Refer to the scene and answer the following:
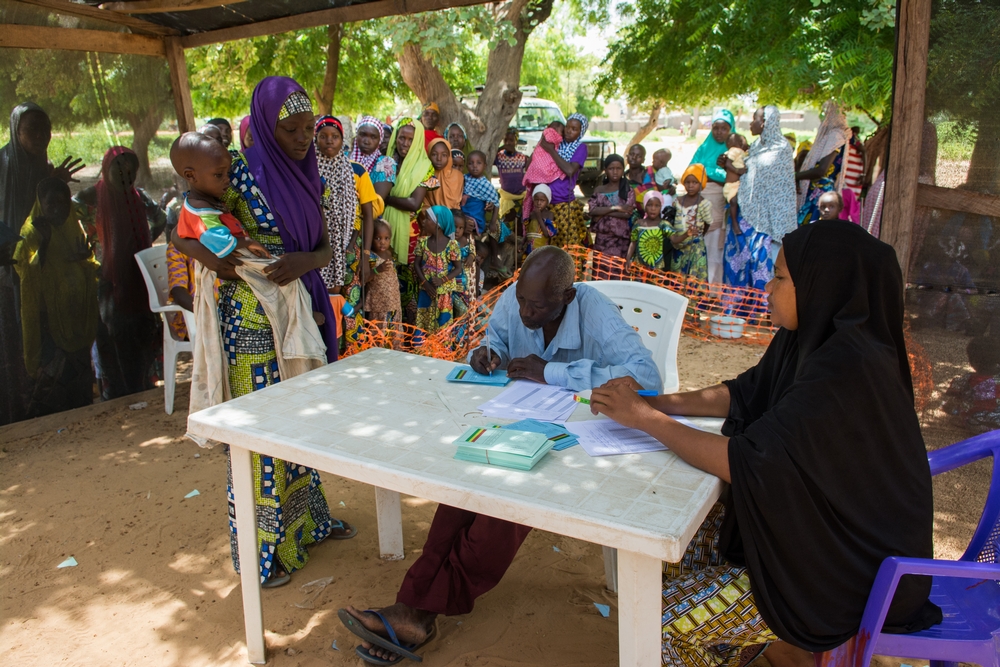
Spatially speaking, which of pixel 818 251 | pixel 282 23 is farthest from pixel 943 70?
pixel 282 23

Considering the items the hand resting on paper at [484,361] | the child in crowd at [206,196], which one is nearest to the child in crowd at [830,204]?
the hand resting on paper at [484,361]

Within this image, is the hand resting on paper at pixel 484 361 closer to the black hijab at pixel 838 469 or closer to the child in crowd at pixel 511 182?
the black hijab at pixel 838 469

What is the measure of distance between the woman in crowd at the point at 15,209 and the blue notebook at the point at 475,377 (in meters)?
3.49

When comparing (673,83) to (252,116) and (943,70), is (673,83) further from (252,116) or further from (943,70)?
(252,116)

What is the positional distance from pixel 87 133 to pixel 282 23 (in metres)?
1.58

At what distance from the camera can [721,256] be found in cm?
748

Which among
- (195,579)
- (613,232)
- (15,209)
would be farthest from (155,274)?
(613,232)

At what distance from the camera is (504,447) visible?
2.04m

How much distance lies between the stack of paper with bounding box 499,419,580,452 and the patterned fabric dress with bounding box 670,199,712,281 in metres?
5.31

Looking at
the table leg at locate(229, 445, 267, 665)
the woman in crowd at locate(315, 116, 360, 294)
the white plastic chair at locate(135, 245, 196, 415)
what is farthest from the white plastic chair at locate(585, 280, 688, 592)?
the white plastic chair at locate(135, 245, 196, 415)

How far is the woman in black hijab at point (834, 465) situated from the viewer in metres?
1.81

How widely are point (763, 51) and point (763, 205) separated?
7.15 feet

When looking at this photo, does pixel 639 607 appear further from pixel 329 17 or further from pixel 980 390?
pixel 329 17

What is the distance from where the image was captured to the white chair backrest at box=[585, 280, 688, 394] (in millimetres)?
3229
